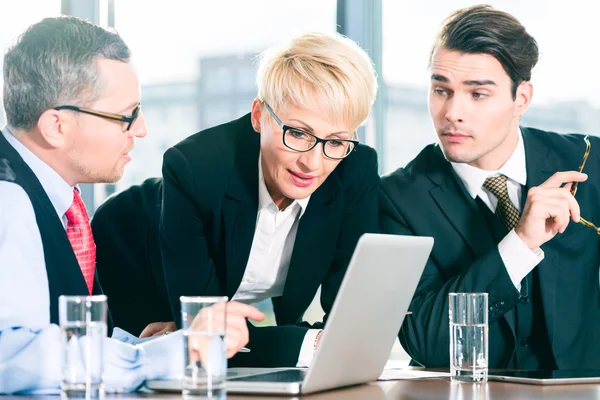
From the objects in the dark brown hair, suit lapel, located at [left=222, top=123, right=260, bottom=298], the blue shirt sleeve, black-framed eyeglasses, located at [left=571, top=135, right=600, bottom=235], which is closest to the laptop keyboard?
the blue shirt sleeve

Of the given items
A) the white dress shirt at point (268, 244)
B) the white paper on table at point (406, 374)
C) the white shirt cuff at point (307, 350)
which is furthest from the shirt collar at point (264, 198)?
the white paper on table at point (406, 374)

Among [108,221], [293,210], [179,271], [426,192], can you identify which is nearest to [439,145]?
[426,192]

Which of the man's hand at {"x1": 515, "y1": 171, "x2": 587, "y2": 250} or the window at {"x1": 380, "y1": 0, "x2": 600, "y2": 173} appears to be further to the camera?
the window at {"x1": 380, "y1": 0, "x2": 600, "y2": 173}

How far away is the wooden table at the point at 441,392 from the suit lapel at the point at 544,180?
2.71 ft

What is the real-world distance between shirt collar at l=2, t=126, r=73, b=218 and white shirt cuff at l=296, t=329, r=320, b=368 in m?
0.64

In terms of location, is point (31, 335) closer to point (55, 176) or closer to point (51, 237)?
point (51, 237)

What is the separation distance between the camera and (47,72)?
1.94 m

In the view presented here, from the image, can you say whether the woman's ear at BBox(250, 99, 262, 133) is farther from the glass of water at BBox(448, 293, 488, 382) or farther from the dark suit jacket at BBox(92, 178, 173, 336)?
the glass of water at BBox(448, 293, 488, 382)

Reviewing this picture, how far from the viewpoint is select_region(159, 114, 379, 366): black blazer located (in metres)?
2.32

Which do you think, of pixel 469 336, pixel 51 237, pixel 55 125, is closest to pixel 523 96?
pixel 469 336

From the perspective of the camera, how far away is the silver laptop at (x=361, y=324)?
1.42 metres

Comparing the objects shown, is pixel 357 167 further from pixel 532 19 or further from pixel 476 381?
pixel 532 19

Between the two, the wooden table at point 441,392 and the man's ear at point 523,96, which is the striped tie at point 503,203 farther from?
the wooden table at point 441,392

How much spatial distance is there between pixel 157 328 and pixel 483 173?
43.2 inches
